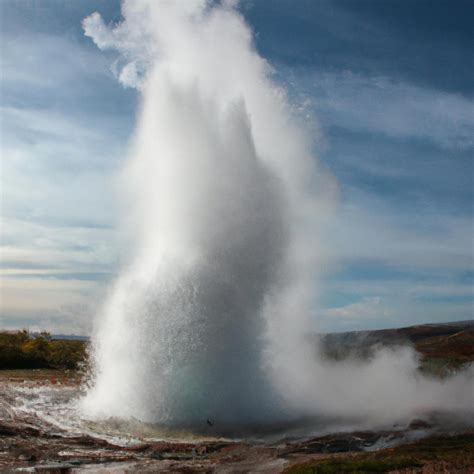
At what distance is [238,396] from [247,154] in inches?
416

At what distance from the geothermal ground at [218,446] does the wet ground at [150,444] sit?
3 cm

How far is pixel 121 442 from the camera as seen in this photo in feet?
53.8

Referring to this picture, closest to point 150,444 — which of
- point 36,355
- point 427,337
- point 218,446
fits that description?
point 218,446

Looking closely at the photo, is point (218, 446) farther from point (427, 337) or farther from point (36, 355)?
point (427, 337)

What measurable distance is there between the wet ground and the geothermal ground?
27 mm

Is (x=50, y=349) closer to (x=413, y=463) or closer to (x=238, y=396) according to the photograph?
(x=238, y=396)

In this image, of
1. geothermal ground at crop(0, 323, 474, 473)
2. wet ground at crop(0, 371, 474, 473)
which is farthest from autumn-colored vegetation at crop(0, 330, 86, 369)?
wet ground at crop(0, 371, 474, 473)

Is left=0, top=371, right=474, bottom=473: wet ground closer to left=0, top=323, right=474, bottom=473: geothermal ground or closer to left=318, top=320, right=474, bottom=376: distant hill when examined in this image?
left=0, top=323, right=474, bottom=473: geothermal ground

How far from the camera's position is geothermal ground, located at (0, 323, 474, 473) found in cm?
1365

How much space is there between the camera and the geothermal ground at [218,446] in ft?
44.8

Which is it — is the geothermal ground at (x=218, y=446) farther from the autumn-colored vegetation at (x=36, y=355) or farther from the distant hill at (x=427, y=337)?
the distant hill at (x=427, y=337)

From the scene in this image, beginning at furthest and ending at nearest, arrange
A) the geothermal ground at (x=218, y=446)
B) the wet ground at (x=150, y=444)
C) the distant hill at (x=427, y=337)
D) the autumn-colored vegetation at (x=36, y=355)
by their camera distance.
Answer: the distant hill at (x=427, y=337)
the autumn-colored vegetation at (x=36, y=355)
the wet ground at (x=150, y=444)
the geothermal ground at (x=218, y=446)

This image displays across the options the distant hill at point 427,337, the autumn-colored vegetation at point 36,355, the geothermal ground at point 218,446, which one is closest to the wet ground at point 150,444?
the geothermal ground at point 218,446

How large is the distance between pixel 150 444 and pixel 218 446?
6.93 ft
